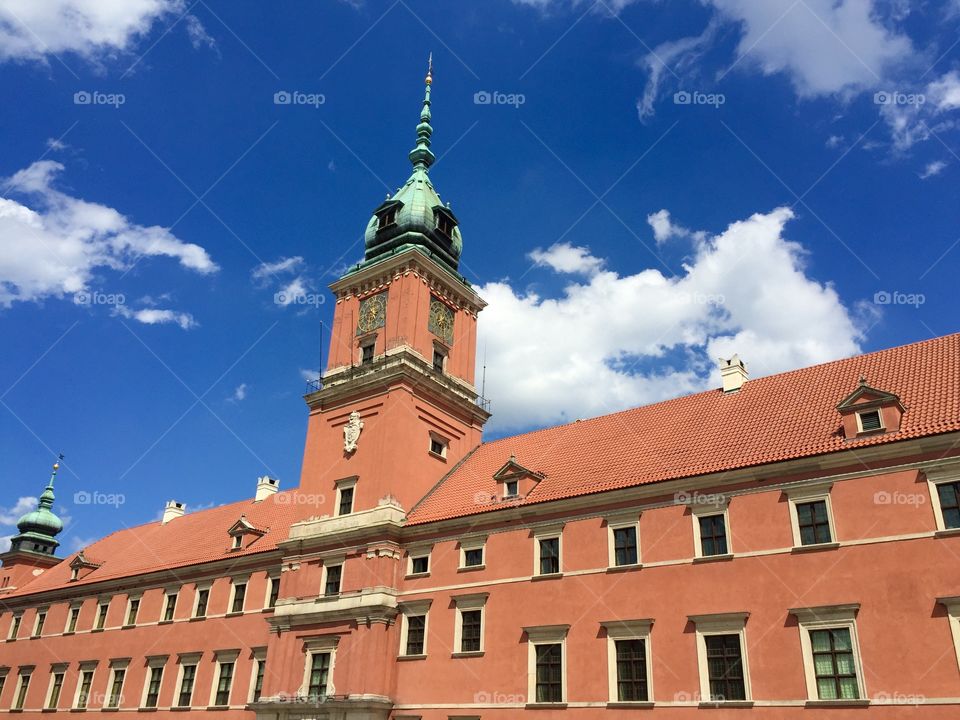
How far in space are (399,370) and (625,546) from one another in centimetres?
1220

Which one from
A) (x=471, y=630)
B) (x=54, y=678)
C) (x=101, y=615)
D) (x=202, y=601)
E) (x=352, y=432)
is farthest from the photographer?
(x=101, y=615)

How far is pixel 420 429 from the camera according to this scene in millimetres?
32875

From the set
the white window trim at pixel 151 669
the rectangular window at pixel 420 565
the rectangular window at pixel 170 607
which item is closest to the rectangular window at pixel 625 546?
the rectangular window at pixel 420 565

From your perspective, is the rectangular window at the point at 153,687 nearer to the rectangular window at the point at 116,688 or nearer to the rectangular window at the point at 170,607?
the rectangular window at the point at 116,688

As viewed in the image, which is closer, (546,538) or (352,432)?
(546,538)

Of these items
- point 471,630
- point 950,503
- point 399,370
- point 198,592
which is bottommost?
point 471,630

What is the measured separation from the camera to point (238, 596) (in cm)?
3534

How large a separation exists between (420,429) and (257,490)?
14.4 metres

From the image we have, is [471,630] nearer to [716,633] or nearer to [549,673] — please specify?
[549,673]

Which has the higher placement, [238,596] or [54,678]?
[238,596]

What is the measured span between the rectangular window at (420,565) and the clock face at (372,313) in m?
10.6

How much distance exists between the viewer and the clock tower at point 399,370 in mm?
31953

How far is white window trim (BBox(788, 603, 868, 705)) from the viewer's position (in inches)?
754

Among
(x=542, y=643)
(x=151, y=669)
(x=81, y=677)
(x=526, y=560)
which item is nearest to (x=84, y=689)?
(x=81, y=677)
